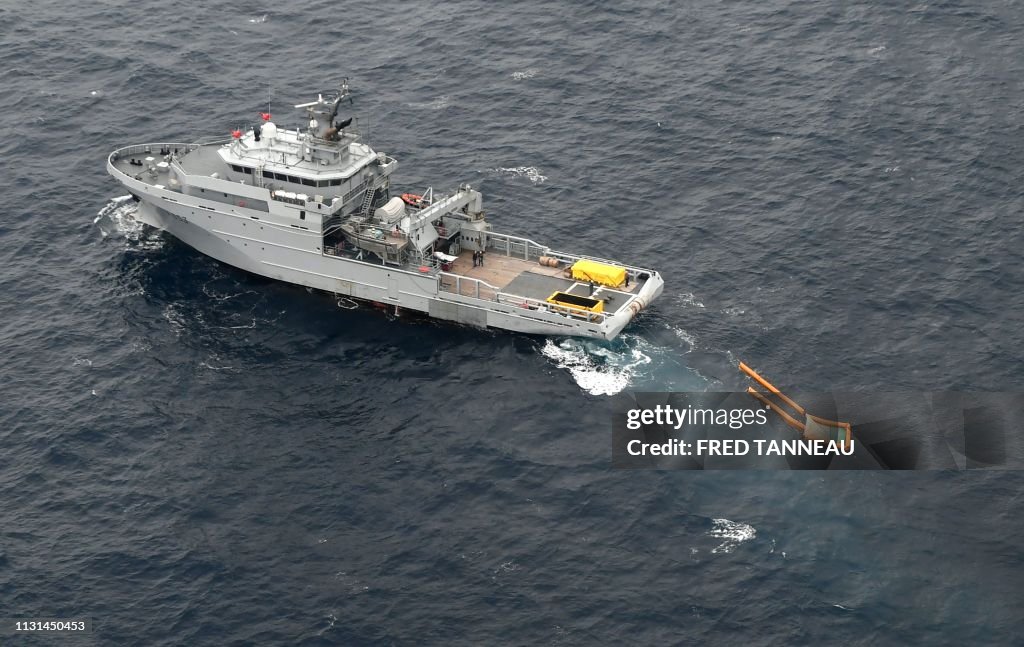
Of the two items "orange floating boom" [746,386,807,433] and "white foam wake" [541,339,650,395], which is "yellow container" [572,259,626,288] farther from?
"orange floating boom" [746,386,807,433]

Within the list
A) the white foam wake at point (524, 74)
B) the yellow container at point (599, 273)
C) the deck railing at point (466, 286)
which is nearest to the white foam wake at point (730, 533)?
the yellow container at point (599, 273)

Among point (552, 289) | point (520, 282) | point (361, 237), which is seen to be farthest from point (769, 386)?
point (361, 237)

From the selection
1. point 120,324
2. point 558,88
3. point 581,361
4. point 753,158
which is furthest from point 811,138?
point 120,324

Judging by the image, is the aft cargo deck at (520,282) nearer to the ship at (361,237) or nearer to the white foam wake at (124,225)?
the ship at (361,237)

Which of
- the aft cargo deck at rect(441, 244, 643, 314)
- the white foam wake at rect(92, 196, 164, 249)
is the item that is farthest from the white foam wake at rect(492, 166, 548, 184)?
the white foam wake at rect(92, 196, 164, 249)

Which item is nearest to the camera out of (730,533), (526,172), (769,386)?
(730,533)

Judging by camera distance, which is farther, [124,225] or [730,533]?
[124,225]

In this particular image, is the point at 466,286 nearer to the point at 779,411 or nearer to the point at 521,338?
the point at 521,338
